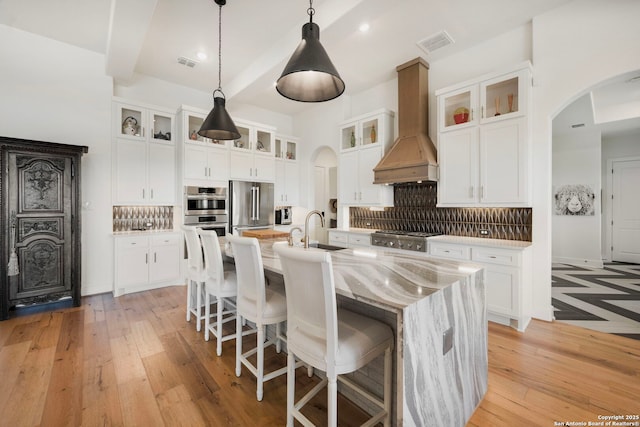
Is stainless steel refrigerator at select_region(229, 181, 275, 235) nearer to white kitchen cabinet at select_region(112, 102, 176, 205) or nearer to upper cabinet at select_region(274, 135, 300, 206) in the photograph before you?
upper cabinet at select_region(274, 135, 300, 206)

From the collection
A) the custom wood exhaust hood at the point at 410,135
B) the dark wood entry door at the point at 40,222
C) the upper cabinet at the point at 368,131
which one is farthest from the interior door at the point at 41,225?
the custom wood exhaust hood at the point at 410,135

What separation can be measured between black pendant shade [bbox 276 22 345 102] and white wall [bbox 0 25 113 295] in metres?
3.60

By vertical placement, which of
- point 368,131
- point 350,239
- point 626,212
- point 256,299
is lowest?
point 256,299

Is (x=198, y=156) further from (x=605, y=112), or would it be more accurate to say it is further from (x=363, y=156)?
(x=605, y=112)

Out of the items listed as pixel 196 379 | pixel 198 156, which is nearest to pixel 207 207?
pixel 198 156

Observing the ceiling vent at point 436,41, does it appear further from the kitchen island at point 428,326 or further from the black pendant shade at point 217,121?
the kitchen island at point 428,326

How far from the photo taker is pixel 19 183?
3213 millimetres

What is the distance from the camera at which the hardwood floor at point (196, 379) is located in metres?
1.73

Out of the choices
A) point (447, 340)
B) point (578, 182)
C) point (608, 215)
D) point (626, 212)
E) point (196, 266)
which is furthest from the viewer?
point (608, 215)

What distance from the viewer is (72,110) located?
3902 mm

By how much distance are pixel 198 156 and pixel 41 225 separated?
2.17 m

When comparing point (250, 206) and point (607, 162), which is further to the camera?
point (607, 162)

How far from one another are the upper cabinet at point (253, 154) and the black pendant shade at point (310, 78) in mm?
3140

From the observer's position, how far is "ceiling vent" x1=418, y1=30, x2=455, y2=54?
3.49 meters
